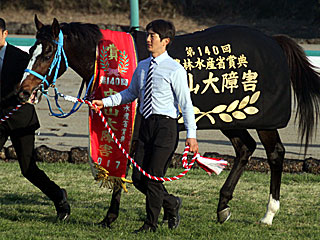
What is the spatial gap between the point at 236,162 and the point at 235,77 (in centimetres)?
82

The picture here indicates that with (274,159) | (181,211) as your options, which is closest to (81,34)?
(181,211)

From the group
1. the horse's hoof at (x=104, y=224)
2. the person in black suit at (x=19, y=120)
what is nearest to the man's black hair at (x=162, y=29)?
the person in black suit at (x=19, y=120)

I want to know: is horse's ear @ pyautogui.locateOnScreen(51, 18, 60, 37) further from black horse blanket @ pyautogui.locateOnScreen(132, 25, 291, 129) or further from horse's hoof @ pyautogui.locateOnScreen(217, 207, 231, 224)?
horse's hoof @ pyautogui.locateOnScreen(217, 207, 231, 224)

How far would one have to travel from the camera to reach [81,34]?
4969mm

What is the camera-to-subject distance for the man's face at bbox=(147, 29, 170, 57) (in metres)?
4.43

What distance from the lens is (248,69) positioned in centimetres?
543

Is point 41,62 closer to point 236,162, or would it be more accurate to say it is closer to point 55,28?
point 55,28

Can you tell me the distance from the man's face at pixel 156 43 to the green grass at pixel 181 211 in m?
1.27

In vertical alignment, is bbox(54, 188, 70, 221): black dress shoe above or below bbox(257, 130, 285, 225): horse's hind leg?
below

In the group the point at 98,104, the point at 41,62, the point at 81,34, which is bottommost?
the point at 98,104

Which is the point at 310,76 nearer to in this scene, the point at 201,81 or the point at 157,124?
the point at 201,81

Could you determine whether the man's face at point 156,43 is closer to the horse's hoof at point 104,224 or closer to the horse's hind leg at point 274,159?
the horse's hoof at point 104,224

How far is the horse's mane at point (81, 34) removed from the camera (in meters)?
4.95

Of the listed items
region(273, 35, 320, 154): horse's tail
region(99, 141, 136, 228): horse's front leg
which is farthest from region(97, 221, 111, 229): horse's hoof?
region(273, 35, 320, 154): horse's tail
